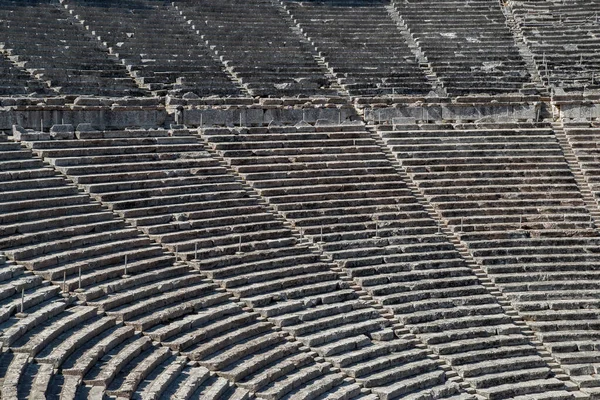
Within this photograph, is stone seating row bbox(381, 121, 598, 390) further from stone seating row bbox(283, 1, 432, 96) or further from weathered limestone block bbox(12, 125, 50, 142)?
→ weathered limestone block bbox(12, 125, 50, 142)

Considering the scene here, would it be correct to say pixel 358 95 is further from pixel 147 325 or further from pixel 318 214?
pixel 147 325

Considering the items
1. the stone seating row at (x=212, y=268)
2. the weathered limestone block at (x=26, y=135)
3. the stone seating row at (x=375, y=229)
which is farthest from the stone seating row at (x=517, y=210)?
the weathered limestone block at (x=26, y=135)

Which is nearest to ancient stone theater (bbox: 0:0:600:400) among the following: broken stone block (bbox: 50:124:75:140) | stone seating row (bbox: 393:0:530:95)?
broken stone block (bbox: 50:124:75:140)

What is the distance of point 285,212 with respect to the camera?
2095cm

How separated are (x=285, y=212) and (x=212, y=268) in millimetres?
2910

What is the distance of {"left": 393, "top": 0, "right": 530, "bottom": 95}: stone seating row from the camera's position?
28.7m

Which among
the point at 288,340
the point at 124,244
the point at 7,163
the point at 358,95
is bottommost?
the point at 288,340

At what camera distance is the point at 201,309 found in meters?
17.1

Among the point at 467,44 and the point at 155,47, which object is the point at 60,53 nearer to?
the point at 155,47

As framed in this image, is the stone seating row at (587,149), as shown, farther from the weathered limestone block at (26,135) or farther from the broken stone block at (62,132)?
the weathered limestone block at (26,135)

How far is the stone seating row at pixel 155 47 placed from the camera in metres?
25.9

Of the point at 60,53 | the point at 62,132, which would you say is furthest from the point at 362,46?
the point at 62,132

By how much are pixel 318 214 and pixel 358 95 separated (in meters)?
6.77

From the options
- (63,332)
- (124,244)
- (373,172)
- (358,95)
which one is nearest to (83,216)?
(124,244)
